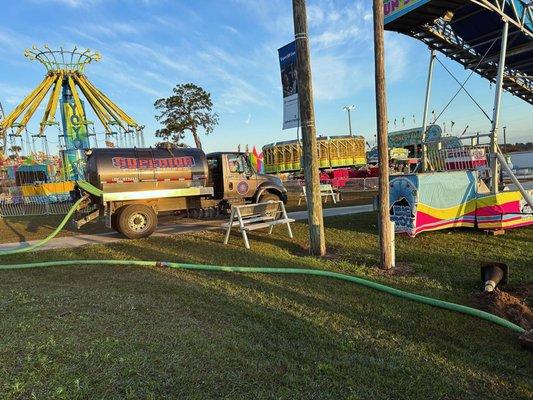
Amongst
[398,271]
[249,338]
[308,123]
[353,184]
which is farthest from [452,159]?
[353,184]

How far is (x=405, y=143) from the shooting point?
47.0 meters

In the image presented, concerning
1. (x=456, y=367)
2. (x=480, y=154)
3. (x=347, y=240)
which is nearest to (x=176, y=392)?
(x=456, y=367)

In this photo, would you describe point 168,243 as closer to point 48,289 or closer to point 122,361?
point 48,289

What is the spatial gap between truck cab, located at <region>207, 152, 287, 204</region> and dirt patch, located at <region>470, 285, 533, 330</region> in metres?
9.26

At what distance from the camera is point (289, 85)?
323 inches

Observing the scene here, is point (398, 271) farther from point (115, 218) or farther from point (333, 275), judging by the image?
point (115, 218)

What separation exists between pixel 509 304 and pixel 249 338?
3.14 m

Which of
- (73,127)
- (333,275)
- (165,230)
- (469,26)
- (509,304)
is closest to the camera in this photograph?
(509,304)

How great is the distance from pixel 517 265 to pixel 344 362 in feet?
15.2

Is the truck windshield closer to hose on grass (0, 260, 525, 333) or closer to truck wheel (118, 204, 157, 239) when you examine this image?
Result: truck wheel (118, 204, 157, 239)

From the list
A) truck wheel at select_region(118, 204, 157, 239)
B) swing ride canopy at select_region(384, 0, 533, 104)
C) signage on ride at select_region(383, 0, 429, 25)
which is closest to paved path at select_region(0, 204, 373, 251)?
truck wheel at select_region(118, 204, 157, 239)

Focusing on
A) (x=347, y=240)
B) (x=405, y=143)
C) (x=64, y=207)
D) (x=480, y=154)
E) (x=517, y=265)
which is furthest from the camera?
(x=405, y=143)

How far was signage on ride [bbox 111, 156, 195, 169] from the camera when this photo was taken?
11.4 m

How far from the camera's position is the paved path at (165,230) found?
407 inches
